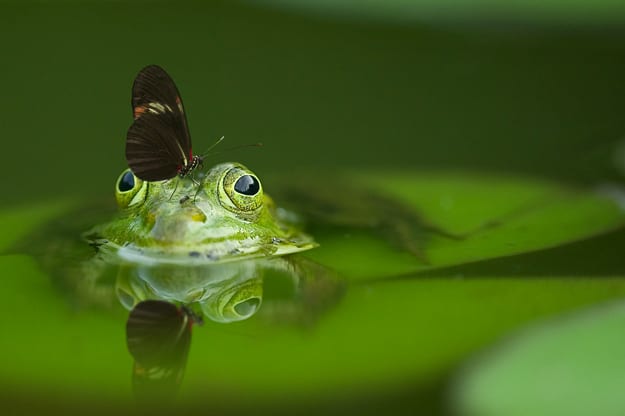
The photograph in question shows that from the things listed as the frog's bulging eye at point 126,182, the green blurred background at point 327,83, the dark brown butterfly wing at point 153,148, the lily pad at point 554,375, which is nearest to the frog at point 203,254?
the frog's bulging eye at point 126,182

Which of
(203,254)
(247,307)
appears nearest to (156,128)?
(203,254)

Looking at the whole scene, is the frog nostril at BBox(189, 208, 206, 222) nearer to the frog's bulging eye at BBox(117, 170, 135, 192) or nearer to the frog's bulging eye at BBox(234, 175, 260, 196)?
the frog's bulging eye at BBox(234, 175, 260, 196)

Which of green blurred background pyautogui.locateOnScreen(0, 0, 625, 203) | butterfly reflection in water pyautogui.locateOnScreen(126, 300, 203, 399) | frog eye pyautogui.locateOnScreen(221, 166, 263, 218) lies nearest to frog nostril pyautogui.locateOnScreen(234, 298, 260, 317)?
butterfly reflection in water pyautogui.locateOnScreen(126, 300, 203, 399)

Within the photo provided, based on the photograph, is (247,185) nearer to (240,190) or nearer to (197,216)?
(240,190)

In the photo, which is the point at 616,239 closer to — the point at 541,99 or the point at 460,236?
the point at 460,236

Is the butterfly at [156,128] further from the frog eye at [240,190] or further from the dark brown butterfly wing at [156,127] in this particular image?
the frog eye at [240,190]
